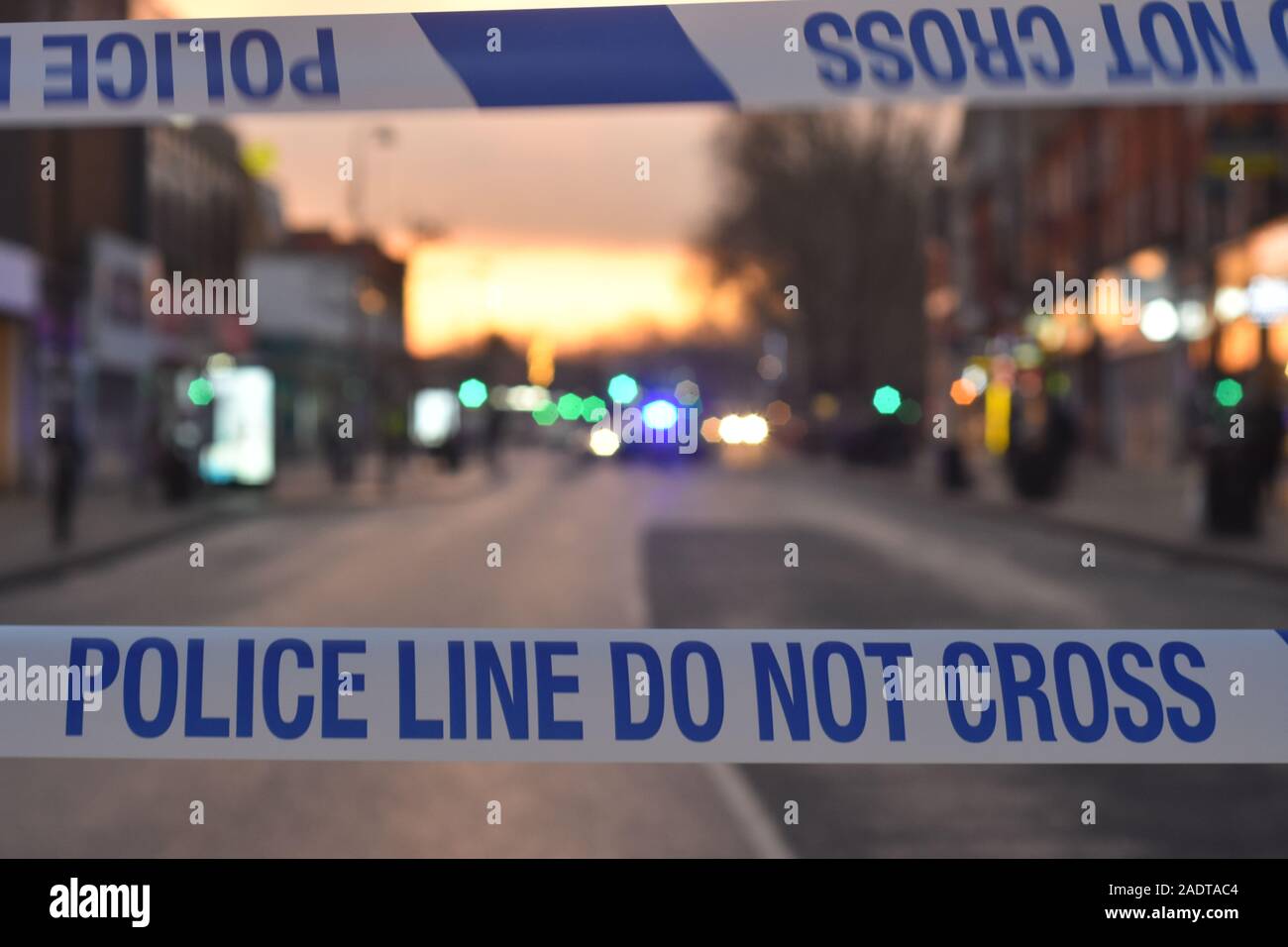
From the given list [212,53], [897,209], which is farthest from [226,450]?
[897,209]

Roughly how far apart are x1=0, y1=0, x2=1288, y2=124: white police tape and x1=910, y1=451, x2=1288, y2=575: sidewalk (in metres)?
16.0

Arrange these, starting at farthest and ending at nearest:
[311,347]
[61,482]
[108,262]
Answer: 1. [311,347]
2. [108,262]
3. [61,482]

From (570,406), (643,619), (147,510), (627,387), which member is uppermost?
(570,406)

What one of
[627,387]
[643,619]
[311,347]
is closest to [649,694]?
[643,619]

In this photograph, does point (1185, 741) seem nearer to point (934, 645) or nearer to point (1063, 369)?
point (934, 645)

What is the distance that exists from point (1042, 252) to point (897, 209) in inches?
813

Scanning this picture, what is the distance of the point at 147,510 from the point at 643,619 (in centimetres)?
1932

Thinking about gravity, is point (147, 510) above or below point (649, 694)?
above

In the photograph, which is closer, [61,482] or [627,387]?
[627,387]

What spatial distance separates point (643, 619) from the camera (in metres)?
13.8

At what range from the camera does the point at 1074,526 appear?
26234 mm

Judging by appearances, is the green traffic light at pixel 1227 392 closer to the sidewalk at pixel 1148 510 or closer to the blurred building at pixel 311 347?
the sidewalk at pixel 1148 510
